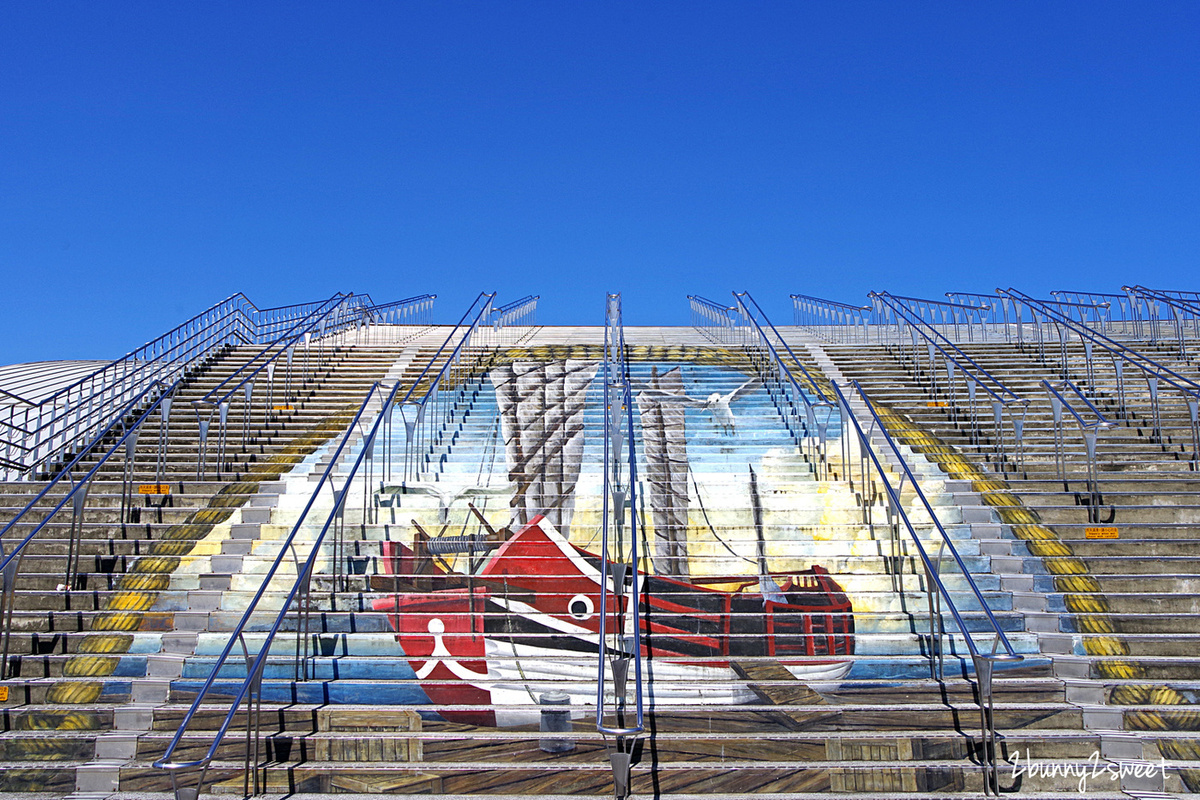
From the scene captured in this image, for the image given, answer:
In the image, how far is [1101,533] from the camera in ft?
30.7

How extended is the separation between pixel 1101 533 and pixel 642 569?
4.98 metres

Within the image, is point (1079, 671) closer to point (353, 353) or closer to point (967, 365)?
point (967, 365)

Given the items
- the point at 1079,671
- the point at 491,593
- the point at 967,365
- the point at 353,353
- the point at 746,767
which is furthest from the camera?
the point at 353,353

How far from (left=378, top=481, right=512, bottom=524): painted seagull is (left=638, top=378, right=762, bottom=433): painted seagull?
3.90 metres

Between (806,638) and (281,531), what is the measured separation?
19.1ft

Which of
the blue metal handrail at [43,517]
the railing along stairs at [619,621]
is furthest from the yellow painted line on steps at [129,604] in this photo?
the railing along stairs at [619,621]

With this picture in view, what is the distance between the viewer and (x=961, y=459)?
1141 cm

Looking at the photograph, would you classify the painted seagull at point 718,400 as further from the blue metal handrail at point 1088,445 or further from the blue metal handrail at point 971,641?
the blue metal handrail at point 1088,445

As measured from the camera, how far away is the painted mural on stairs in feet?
24.8

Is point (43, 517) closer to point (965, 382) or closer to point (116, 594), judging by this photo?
point (116, 594)

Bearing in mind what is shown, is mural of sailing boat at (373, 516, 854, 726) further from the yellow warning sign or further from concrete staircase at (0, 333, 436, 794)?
the yellow warning sign

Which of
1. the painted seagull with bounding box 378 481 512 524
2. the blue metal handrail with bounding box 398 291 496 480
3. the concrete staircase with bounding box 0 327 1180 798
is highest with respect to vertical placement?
the blue metal handrail with bounding box 398 291 496 480

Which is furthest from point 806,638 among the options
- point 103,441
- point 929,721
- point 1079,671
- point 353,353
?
point 353,353

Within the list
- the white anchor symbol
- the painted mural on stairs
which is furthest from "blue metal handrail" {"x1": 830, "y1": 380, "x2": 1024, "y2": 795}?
the white anchor symbol
